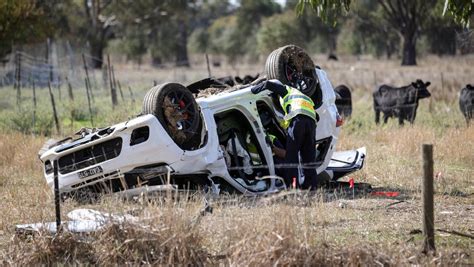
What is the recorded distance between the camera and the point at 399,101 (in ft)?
74.8

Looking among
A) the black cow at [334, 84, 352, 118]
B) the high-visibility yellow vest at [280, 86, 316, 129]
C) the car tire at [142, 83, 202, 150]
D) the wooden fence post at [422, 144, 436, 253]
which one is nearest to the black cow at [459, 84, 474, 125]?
the black cow at [334, 84, 352, 118]

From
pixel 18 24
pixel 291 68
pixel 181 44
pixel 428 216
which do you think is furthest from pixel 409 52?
pixel 428 216

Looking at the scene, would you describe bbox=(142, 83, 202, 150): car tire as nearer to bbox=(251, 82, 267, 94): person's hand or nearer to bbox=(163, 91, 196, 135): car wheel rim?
bbox=(163, 91, 196, 135): car wheel rim

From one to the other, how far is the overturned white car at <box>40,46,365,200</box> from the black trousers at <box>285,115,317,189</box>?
0.13m

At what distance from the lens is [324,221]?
8820mm

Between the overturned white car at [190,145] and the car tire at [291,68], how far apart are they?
0.07 ft

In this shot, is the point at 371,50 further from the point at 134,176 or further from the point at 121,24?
the point at 134,176

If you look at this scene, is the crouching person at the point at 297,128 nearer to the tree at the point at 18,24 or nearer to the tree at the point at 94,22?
the tree at the point at 18,24

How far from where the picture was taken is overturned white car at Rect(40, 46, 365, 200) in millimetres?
10070

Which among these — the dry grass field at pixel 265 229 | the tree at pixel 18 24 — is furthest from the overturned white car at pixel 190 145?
the tree at pixel 18 24

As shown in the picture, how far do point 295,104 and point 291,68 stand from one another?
1296 millimetres

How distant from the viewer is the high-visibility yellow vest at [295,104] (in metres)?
10.9

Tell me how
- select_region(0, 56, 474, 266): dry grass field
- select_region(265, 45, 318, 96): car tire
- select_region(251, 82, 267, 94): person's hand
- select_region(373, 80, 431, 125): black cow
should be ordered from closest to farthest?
select_region(0, 56, 474, 266): dry grass field, select_region(251, 82, 267, 94): person's hand, select_region(265, 45, 318, 96): car tire, select_region(373, 80, 431, 125): black cow

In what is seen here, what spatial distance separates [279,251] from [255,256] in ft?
0.74
